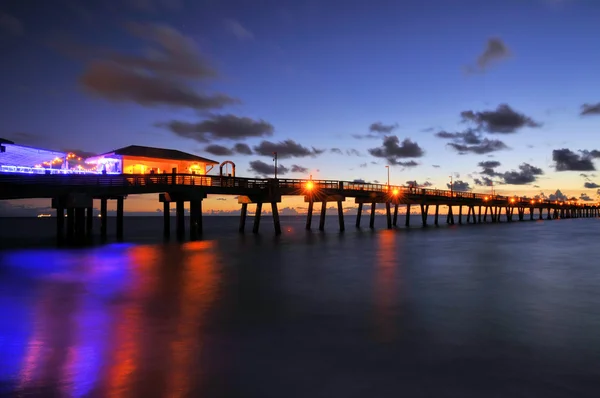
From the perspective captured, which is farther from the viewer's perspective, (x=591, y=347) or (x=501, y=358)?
(x=591, y=347)

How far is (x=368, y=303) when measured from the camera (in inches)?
555

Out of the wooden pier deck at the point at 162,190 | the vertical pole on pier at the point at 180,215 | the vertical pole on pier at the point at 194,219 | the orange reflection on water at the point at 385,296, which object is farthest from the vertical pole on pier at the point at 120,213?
the orange reflection on water at the point at 385,296

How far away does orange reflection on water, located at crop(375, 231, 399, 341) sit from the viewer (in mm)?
10703

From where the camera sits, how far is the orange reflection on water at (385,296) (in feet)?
35.1

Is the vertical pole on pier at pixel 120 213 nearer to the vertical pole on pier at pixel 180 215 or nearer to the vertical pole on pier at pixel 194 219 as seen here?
the vertical pole on pier at pixel 180 215

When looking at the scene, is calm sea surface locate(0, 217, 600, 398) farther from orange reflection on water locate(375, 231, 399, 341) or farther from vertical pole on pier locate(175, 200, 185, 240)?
vertical pole on pier locate(175, 200, 185, 240)

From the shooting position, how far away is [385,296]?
609 inches

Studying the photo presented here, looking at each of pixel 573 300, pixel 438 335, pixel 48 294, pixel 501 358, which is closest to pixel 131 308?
pixel 48 294

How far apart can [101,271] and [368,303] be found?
1480cm

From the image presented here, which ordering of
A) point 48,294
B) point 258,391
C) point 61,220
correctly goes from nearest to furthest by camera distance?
point 258,391, point 48,294, point 61,220

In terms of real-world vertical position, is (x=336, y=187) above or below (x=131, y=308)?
above

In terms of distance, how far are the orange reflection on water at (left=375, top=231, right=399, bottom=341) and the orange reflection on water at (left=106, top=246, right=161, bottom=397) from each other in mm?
5660

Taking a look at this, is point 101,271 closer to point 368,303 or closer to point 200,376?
point 368,303

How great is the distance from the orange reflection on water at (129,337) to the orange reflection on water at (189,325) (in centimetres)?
71
